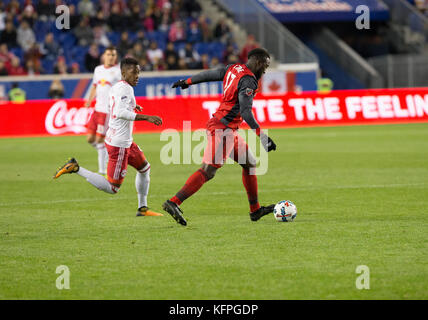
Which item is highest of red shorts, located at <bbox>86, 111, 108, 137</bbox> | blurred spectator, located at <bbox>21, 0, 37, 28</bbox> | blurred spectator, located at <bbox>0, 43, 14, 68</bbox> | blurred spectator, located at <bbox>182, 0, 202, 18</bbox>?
blurred spectator, located at <bbox>182, 0, 202, 18</bbox>

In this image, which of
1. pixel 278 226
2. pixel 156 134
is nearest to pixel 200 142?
pixel 156 134

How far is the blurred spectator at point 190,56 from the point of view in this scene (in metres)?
31.9

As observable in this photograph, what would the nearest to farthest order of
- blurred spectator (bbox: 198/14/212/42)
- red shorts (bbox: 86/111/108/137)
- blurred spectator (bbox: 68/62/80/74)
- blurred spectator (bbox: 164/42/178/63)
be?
red shorts (bbox: 86/111/108/137)
blurred spectator (bbox: 68/62/80/74)
blurred spectator (bbox: 164/42/178/63)
blurred spectator (bbox: 198/14/212/42)

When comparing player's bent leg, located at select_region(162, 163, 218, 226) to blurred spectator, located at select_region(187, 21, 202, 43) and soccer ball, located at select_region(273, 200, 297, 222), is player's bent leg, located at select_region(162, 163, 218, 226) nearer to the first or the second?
soccer ball, located at select_region(273, 200, 297, 222)

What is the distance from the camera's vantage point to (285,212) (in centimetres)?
1006

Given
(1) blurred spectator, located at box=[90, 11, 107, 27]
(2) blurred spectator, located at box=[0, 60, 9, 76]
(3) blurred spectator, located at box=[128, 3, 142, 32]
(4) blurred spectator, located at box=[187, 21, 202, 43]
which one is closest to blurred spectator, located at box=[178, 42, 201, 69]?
(4) blurred spectator, located at box=[187, 21, 202, 43]

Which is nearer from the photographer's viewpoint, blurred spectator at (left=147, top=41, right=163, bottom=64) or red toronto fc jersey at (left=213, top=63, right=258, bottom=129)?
red toronto fc jersey at (left=213, top=63, right=258, bottom=129)

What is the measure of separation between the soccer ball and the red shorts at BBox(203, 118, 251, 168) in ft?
2.38

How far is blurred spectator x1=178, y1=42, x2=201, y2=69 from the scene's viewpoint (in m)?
31.9

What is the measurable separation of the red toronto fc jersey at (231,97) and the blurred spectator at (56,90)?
66.6ft

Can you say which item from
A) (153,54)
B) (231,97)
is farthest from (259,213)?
(153,54)

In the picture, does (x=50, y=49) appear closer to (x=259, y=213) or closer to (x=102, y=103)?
(x=102, y=103)

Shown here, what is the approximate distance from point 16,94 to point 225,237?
21383 millimetres

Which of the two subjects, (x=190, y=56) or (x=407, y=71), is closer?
(x=190, y=56)
